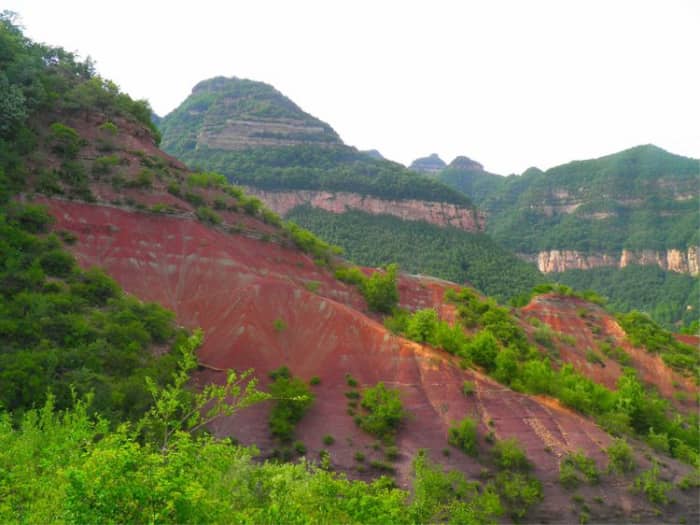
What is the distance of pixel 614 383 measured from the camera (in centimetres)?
4606

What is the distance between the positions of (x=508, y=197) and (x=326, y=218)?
330ft

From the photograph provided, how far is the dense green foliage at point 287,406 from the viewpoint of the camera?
2705cm

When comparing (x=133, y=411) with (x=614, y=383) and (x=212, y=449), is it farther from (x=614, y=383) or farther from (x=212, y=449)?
(x=614, y=383)

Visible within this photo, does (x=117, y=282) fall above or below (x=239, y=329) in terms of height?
above

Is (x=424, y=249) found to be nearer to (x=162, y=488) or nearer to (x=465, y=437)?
(x=465, y=437)

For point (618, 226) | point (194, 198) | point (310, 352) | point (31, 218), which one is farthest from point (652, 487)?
point (618, 226)

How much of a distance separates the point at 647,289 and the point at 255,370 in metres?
111

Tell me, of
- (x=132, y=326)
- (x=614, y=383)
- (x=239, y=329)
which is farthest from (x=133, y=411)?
(x=614, y=383)

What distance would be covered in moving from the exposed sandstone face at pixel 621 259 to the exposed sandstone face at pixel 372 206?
1814 inches

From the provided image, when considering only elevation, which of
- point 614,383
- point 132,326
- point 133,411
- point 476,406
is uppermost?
point 132,326

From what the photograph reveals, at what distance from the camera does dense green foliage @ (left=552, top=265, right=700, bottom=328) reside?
98.1 metres

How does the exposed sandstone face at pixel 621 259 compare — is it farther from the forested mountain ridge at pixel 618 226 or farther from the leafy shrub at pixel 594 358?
the leafy shrub at pixel 594 358

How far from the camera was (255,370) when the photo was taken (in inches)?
1221

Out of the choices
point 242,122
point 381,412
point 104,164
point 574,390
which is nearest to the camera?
point 381,412
